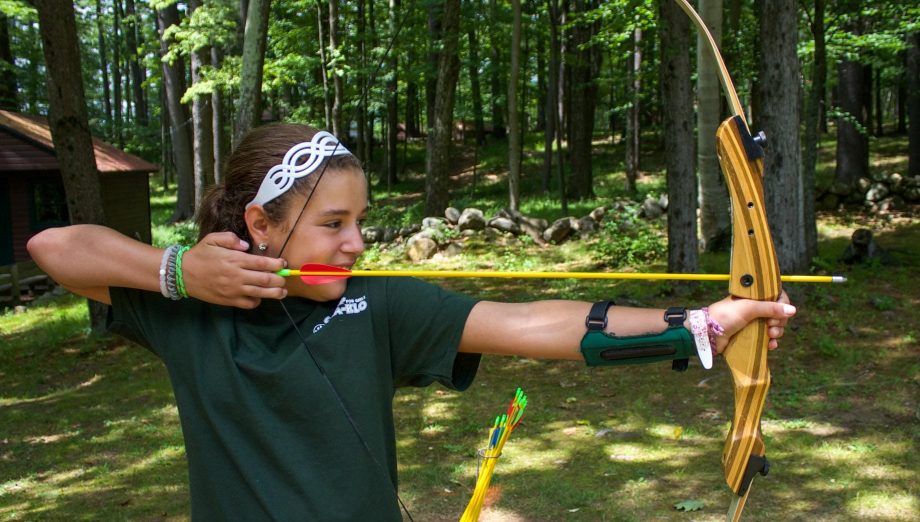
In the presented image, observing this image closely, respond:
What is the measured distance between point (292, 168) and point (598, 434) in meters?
3.65

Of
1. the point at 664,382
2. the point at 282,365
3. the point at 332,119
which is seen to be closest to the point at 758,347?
the point at 282,365

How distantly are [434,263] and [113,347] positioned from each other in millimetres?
4517

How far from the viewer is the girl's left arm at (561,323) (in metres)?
1.42

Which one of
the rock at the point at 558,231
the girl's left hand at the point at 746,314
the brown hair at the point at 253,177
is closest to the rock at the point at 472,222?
the rock at the point at 558,231

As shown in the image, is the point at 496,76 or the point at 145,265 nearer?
the point at 145,265

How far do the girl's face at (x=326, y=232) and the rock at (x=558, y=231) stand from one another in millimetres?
10443

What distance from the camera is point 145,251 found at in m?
1.53

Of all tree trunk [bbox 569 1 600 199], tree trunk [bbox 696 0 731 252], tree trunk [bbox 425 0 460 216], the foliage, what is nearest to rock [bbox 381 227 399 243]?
tree trunk [bbox 425 0 460 216]

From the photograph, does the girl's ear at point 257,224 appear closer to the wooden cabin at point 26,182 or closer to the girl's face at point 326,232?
the girl's face at point 326,232

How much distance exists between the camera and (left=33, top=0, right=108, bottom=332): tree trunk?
7.29 metres

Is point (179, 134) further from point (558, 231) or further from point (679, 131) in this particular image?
point (679, 131)

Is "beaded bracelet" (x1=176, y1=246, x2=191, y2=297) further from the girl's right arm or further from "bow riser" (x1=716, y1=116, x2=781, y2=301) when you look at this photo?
"bow riser" (x1=716, y1=116, x2=781, y2=301)

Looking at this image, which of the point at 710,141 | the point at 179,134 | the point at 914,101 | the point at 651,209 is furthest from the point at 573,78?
Result: the point at 179,134

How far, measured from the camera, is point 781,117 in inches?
257
